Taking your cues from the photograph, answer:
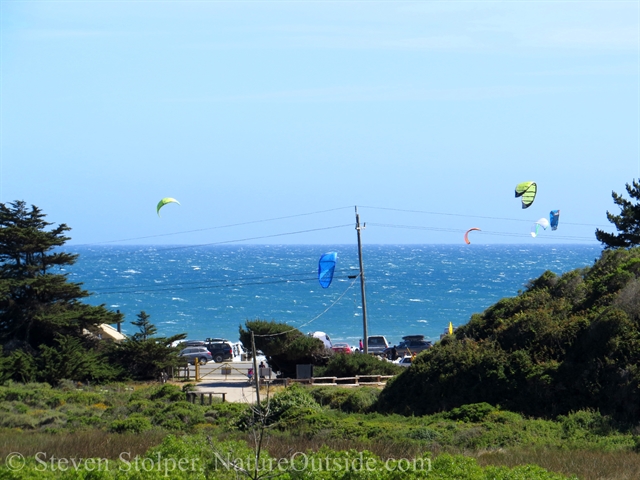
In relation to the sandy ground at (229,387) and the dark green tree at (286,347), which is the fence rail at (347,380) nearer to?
the sandy ground at (229,387)

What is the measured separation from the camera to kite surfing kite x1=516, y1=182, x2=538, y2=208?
103 ft

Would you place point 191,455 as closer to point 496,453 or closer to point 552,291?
point 496,453

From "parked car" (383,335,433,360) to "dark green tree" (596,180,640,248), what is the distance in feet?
46.9

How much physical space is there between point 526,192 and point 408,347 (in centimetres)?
2069

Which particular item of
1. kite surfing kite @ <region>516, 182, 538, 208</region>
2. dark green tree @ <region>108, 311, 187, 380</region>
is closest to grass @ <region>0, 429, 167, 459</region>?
dark green tree @ <region>108, 311, 187, 380</region>

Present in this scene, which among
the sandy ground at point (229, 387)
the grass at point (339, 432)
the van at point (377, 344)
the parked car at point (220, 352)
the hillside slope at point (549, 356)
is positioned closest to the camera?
the grass at point (339, 432)

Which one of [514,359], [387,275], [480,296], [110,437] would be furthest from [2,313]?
[387,275]

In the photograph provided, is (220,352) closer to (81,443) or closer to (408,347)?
(408,347)

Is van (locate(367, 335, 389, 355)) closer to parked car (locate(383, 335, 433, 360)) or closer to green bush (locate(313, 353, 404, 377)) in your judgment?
parked car (locate(383, 335, 433, 360))

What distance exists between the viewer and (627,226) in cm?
3594

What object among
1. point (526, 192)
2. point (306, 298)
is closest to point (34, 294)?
point (526, 192)

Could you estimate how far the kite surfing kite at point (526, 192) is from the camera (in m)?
31.2

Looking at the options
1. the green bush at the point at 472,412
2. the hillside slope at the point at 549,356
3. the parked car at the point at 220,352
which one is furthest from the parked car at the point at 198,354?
the green bush at the point at 472,412

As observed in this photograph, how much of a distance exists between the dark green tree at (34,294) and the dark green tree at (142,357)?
4.92 feet
